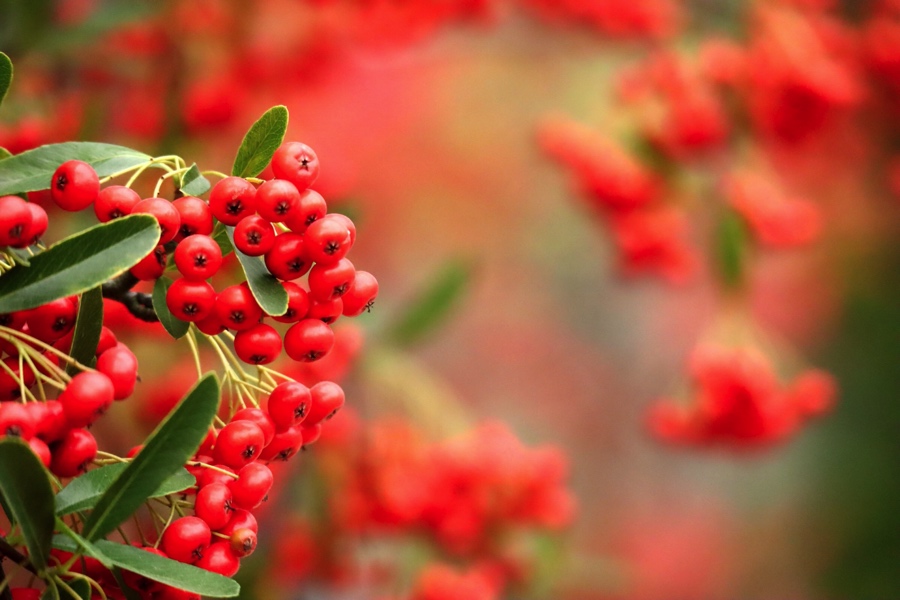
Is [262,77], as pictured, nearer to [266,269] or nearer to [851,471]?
[266,269]

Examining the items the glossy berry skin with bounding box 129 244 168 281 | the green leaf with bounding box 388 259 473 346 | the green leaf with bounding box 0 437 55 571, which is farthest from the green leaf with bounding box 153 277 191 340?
the green leaf with bounding box 388 259 473 346

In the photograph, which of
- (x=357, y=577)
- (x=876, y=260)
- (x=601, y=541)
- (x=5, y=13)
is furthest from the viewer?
(x=601, y=541)

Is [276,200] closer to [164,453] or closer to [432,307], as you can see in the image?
[164,453]

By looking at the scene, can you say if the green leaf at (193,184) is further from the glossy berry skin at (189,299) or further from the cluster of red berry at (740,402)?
the cluster of red berry at (740,402)

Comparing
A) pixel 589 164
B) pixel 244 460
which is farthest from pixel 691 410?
pixel 244 460

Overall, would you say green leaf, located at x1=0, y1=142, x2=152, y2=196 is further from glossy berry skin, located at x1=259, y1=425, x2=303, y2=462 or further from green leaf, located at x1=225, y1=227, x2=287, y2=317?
glossy berry skin, located at x1=259, y1=425, x2=303, y2=462

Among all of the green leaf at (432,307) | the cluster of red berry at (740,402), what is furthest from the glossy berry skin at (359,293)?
the cluster of red berry at (740,402)
